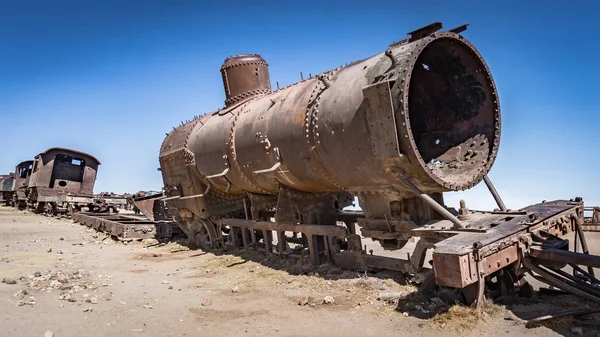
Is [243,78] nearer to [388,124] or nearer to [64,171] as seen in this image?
[388,124]

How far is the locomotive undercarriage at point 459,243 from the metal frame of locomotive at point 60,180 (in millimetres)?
17273

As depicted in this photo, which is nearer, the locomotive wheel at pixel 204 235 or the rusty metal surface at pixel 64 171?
the locomotive wheel at pixel 204 235

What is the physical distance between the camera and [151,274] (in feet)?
26.3

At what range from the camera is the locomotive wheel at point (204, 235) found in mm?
10203

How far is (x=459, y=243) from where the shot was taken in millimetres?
4180

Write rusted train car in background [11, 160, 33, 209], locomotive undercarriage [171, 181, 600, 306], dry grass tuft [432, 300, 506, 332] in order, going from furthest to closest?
rusted train car in background [11, 160, 33, 209] → dry grass tuft [432, 300, 506, 332] → locomotive undercarriage [171, 181, 600, 306]

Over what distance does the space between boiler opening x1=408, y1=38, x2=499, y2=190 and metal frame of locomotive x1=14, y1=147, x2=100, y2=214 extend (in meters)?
19.6

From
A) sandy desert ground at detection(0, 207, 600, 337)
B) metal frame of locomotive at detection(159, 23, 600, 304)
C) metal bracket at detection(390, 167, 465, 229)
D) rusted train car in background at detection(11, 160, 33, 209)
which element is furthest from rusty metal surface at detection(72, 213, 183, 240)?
rusted train car in background at detection(11, 160, 33, 209)

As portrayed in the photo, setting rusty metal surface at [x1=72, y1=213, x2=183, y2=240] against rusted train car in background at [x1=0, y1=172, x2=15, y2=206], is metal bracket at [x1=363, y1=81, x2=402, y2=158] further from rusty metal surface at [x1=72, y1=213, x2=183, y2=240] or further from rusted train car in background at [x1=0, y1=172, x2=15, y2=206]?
rusted train car in background at [x1=0, y1=172, x2=15, y2=206]

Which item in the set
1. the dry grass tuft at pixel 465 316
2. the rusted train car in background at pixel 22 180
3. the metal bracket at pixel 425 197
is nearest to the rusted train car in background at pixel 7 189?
the rusted train car in background at pixel 22 180

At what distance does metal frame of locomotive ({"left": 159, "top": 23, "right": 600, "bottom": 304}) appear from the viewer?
443 centimetres

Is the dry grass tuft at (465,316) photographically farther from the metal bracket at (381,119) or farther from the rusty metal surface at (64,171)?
the rusty metal surface at (64,171)

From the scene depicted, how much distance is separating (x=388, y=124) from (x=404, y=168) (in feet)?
1.91

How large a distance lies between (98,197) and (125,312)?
18.2 m
